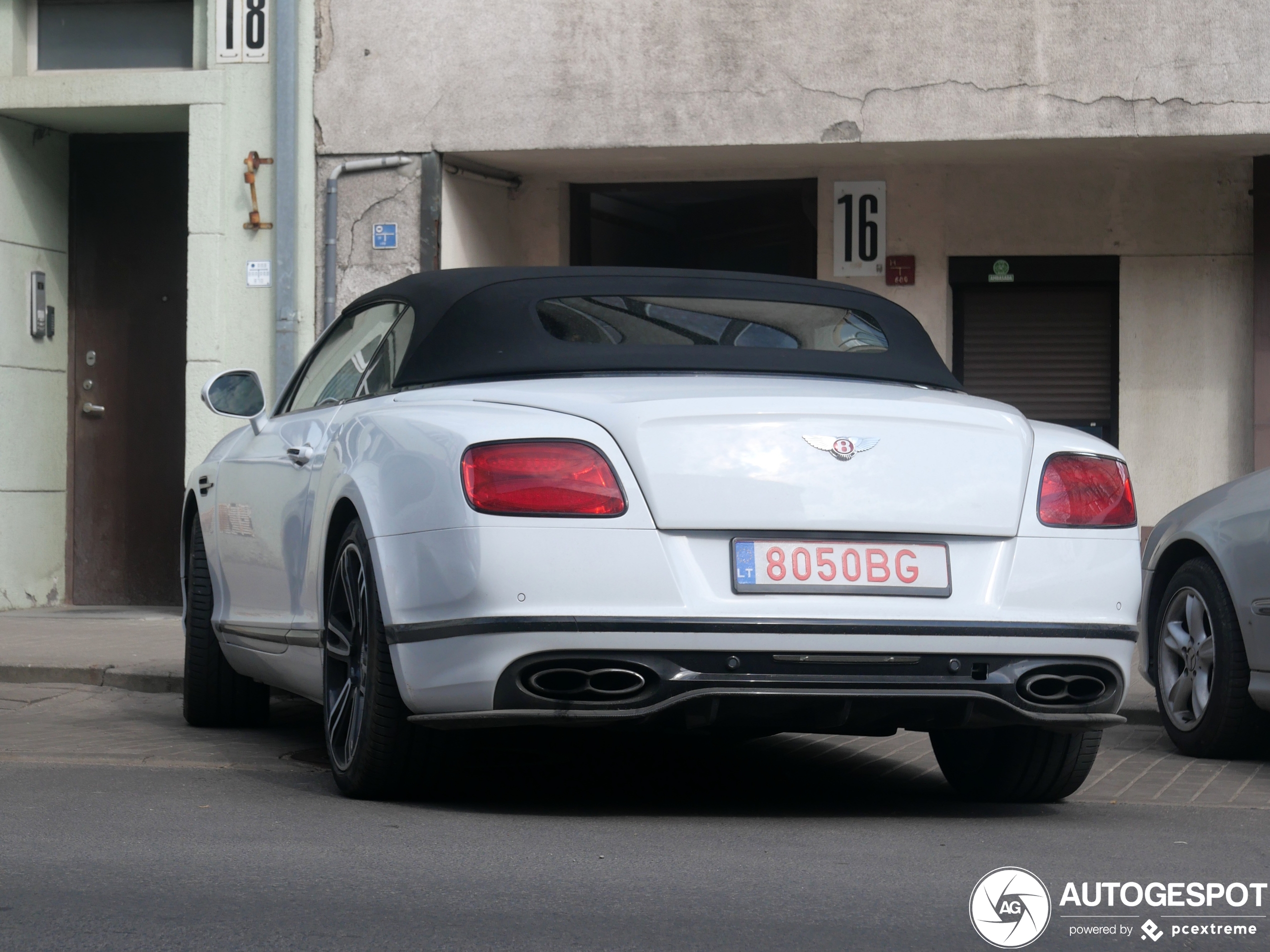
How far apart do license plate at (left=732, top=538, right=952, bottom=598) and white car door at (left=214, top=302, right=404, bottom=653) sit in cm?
152

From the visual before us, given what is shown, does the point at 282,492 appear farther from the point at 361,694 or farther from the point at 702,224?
the point at 702,224

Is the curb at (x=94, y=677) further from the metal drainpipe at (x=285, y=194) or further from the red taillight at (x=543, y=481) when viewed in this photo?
the red taillight at (x=543, y=481)

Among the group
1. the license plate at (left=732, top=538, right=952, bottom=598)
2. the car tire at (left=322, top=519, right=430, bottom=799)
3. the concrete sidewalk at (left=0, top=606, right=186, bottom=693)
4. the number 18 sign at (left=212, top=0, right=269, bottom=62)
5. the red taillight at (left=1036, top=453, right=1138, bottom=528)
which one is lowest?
the concrete sidewalk at (left=0, top=606, right=186, bottom=693)

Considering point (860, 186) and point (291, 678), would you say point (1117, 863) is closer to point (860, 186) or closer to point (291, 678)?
point (291, 678)

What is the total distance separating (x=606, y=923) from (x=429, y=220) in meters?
9.10

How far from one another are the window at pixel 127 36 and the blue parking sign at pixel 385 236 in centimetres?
172

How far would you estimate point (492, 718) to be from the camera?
4.27 metres

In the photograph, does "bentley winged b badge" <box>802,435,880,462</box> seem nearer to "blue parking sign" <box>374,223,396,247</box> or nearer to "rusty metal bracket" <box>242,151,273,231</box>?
"blue parking sign" <box>374,223,396,247</box>

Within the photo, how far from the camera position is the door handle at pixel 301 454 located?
5.38m

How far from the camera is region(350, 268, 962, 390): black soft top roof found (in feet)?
16.2

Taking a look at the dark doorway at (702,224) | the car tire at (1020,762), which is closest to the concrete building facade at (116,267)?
the dark doorway at (702,224)

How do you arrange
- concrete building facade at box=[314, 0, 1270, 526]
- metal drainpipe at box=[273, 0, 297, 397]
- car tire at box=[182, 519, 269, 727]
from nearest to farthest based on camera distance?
Result: car tire at box=[182, 519, 269, 727] → concrete building facade at box=[314, 0, 1270, 526] → metal drainpipe at box=[273, 0, 297, 397]

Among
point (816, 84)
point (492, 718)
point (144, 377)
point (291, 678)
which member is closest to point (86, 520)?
point (144, 377)

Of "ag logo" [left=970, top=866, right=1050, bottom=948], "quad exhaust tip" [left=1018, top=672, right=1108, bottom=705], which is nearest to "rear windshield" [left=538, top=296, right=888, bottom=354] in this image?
"quad exhaust tip" [left=1018, top=672, right=1108, bottom=705]
